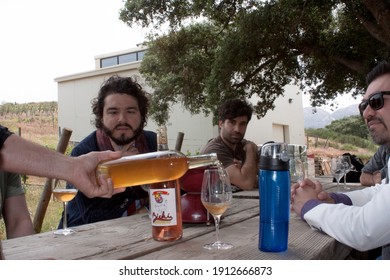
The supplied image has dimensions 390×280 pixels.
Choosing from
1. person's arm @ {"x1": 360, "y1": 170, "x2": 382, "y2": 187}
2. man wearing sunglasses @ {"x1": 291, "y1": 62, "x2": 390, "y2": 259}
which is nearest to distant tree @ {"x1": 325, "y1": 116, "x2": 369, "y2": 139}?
person's arm @ {"x1": 360, "y1": 170, "x2": 382, "y2": 187}

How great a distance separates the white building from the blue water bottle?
303 inches

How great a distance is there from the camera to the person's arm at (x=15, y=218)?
155 cm

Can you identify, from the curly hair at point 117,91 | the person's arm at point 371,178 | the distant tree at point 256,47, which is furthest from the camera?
the distant tree at point 256,47

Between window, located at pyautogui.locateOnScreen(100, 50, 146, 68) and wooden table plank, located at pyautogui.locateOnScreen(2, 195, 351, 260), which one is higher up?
window, located at pyautogui.locateOnScreen(100, 50, 146, 68)

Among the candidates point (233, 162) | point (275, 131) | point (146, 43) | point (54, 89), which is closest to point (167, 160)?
point (233, 162)

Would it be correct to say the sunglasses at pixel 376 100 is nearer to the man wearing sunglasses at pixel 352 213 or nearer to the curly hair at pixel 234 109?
the man wearing sunglasses at pixel 352 213

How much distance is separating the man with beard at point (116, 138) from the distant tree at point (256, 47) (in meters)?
4.44

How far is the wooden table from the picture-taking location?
0.92 metres

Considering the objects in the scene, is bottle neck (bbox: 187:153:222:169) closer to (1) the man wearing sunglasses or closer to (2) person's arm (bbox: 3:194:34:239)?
(1) the man wearing sunglasses

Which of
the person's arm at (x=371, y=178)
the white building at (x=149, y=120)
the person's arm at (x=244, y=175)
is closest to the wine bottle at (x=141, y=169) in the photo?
the person's arm at (x=244, y=175)

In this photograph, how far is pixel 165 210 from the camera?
1.01 meters

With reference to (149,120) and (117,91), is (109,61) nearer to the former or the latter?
(149,120)

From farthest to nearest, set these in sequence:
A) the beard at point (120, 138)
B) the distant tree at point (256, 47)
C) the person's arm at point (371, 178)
A: 1. the distant tree at point (256, 47)
2. the person's arm at point (371, 178)
3. the beard at point (120, 138)
